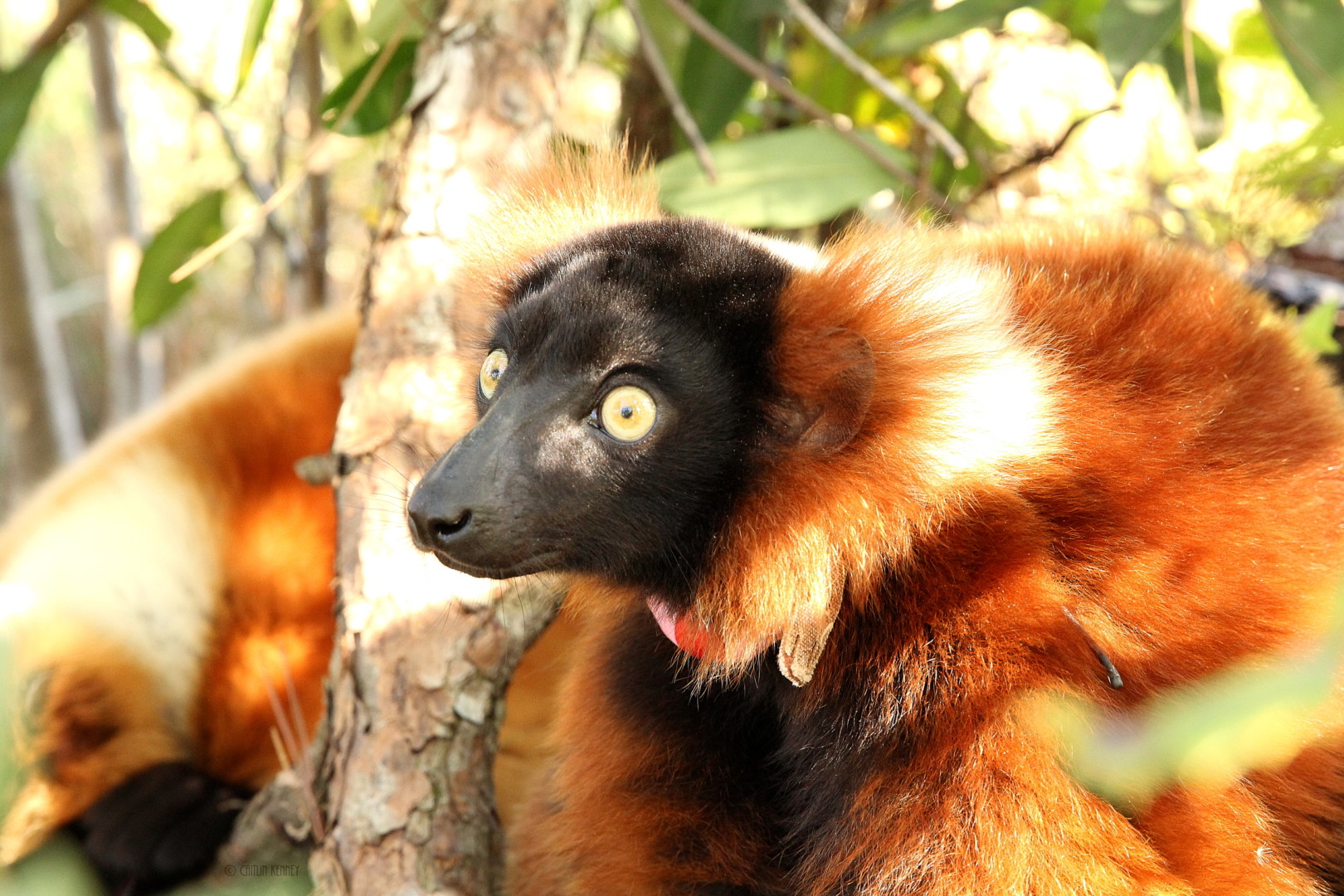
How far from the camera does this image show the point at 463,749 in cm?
219

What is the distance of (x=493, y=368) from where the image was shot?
2053 millimetres

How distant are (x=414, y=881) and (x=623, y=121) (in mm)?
2424

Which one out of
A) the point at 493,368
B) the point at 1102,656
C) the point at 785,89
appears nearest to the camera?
the point at 1102,656

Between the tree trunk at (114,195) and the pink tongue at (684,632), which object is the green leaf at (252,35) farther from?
the pink tongue at (684,632)

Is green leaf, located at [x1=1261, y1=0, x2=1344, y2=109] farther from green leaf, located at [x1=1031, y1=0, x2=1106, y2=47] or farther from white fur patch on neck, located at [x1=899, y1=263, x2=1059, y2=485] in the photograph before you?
white fur patch on neck, located at [x1=899, y1=263, x2=1059, y2=485]

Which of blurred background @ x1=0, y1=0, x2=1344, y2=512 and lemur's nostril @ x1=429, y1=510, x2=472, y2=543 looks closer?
lemur's nostril @ x1=429, y1=510, x2=472, y2=543

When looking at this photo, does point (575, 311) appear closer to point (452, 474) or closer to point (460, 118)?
point (452, 474)

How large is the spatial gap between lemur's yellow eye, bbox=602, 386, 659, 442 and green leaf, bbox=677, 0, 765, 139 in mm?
1751

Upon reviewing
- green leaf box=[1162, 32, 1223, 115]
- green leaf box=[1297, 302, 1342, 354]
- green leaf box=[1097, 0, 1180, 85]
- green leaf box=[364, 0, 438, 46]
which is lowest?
green leaf box=[1297, 302, 1342, 354]

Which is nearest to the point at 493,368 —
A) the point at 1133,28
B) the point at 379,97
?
the point at 379,97

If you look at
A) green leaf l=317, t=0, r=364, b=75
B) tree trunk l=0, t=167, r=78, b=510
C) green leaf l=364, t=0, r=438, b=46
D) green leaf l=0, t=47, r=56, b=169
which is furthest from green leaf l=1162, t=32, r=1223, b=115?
tree trunk l=0, t=167, r=78, b=510

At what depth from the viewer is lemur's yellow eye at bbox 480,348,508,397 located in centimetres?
204

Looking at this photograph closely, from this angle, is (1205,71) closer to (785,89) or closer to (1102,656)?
(785,89)

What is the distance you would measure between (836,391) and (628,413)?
1.06 ft
